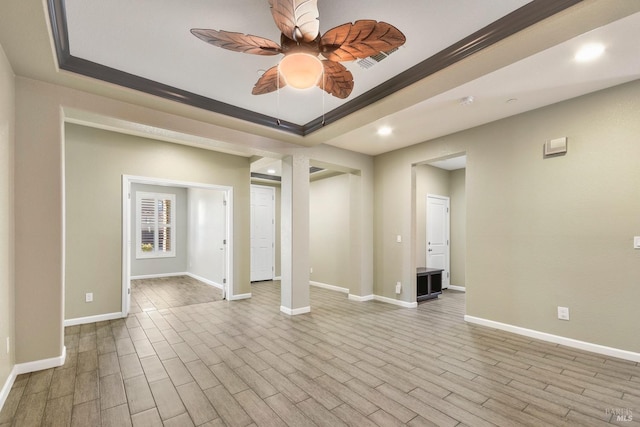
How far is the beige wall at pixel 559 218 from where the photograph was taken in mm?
2963

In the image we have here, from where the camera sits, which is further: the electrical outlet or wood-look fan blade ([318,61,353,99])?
the electrical outlet

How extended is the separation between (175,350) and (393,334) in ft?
8.47

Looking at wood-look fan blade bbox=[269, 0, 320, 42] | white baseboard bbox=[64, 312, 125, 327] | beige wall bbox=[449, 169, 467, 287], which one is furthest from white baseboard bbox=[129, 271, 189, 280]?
wood-look fan blade bbox=[269, 0, 320, 42]

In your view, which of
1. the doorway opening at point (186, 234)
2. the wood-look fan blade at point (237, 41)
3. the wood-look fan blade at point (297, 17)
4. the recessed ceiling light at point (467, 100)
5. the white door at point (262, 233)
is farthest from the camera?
the white door at point (262, 233)

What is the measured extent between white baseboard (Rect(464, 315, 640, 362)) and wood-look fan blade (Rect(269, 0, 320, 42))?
13.3 ft

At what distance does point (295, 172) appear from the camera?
15.0ft

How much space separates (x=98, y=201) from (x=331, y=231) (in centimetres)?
431

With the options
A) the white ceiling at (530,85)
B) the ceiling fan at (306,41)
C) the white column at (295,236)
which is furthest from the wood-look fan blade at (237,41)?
the white column at (295,236)

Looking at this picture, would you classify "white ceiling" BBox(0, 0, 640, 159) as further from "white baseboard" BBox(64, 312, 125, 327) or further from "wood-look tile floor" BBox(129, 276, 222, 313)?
"wood-look tile floor" BBox(129, 276, 222, 313)

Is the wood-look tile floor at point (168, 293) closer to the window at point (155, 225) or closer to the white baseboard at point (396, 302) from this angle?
the window at point (155, 225)

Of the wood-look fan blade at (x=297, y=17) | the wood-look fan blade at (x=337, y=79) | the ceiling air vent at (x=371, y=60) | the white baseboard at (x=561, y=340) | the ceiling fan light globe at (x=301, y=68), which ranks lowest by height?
the white baseboard at (x=561, y=340)

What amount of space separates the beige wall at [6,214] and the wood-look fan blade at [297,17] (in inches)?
86.9

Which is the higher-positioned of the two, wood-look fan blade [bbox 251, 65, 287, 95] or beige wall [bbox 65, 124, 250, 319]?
wood-look fan blade [bbox 251, 65, 287, 95]

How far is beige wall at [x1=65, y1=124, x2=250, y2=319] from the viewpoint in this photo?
4.08 m
